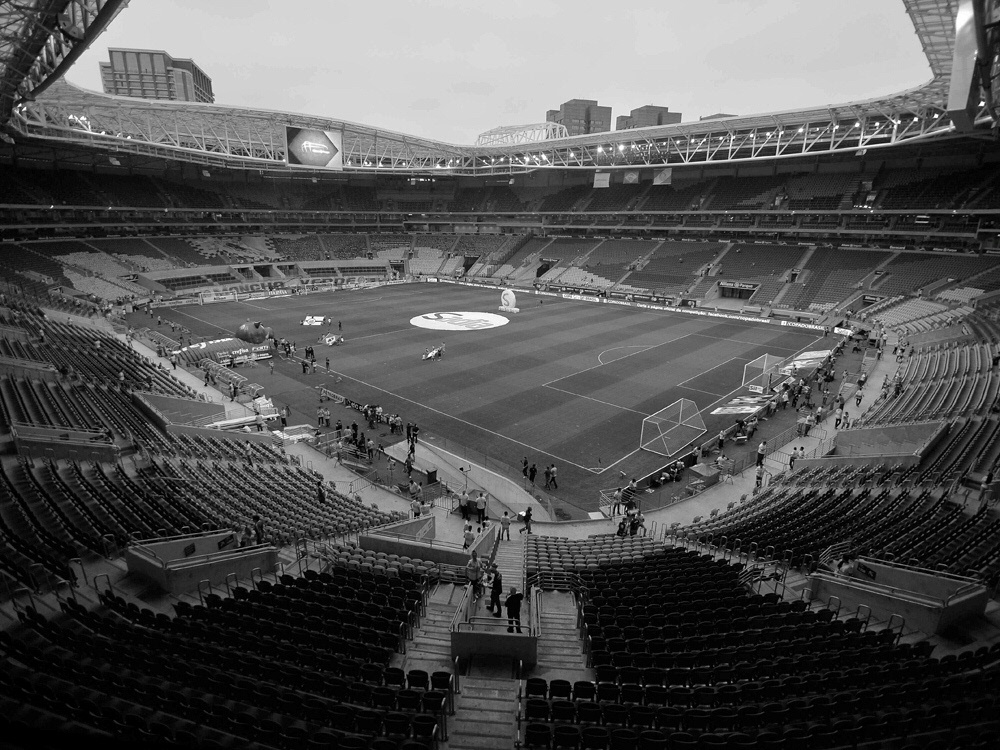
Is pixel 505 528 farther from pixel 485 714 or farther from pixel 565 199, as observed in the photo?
pixel 565 199

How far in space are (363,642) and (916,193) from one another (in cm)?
6818

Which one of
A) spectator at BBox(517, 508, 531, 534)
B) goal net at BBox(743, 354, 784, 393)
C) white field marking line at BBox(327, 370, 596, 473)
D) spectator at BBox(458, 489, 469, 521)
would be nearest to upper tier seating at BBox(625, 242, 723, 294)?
goal net at BBox(743, 354, 784, 393)

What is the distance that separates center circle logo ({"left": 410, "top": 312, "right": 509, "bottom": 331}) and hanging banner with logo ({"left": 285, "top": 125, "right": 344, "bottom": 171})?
2110cm

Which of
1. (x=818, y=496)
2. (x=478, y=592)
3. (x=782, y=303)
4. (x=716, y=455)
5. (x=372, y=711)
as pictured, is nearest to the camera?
(x=372, y=711)

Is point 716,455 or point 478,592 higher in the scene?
point 478,592

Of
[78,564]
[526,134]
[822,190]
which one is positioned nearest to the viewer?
[78,564]

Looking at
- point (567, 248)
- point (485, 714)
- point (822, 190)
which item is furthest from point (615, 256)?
point (485, 714)

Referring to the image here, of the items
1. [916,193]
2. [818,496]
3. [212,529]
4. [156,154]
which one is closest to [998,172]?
[916,193]

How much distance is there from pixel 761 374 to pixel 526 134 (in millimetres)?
57298

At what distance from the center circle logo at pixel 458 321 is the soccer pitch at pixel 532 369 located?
7.1 inches

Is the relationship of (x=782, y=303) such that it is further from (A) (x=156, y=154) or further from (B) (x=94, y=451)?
(A) (x=156, y=154)

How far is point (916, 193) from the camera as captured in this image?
184 feet

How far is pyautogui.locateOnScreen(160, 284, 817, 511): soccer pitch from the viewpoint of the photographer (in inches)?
1008

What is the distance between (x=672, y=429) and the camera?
26016mm
